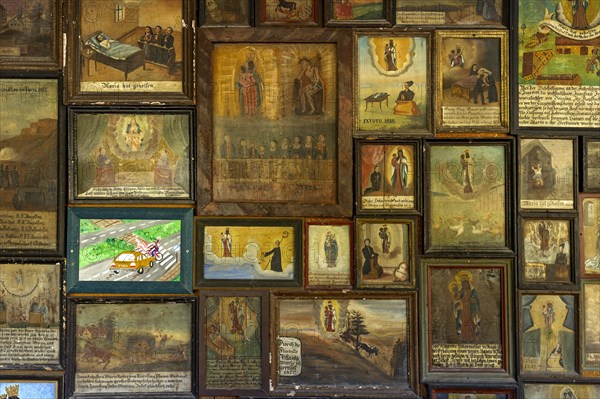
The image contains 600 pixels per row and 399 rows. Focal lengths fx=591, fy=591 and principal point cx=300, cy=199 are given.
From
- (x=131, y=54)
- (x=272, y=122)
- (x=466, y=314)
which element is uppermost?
(x=131, y=54)

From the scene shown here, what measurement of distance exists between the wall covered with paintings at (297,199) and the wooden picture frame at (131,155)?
0.6 inches

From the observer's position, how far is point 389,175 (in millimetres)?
4031

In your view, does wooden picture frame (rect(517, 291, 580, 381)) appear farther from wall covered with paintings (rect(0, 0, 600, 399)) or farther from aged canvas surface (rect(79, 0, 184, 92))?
aged canvas surface (rect(79, 0, 184, 92))

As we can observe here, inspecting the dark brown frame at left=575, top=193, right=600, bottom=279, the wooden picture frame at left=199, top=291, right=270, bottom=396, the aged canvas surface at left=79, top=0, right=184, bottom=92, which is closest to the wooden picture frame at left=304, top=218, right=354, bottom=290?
the wooden picture frame at left=199, top=291, right=270, bottom=396

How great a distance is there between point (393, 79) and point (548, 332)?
2.02 meters

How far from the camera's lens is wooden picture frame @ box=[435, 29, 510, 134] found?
4.05 m

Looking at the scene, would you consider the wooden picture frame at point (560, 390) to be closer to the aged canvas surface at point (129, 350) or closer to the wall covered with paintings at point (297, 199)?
the wall covered with paintings at point (297, 199)

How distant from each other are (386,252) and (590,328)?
1.48 meters

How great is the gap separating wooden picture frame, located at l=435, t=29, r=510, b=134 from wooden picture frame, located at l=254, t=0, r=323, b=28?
2.78ft

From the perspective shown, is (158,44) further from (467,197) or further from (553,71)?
Result: (553,71)

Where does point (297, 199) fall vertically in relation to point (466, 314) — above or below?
above

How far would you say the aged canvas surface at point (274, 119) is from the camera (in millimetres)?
4047

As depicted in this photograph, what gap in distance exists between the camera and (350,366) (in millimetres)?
4027

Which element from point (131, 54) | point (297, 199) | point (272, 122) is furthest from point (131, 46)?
point (297, 199)
